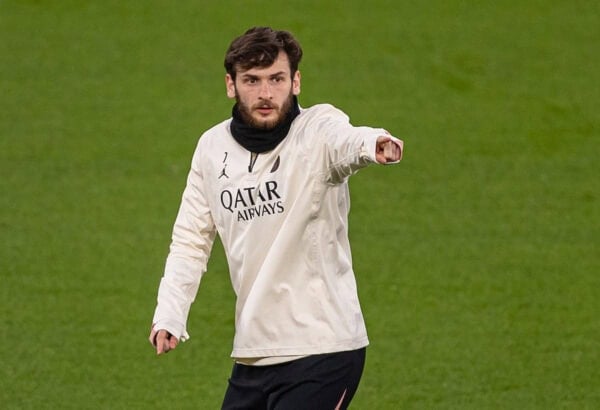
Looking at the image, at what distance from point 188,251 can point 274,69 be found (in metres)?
0.73

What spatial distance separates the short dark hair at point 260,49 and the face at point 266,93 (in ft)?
0.07

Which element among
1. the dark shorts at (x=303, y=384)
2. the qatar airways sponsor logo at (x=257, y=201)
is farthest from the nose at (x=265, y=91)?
the dark shorts at (x=303, y=384)

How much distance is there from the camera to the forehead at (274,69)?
4453mm

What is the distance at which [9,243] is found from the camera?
29.6ft

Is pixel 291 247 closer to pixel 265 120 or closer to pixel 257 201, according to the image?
pixel 257 201

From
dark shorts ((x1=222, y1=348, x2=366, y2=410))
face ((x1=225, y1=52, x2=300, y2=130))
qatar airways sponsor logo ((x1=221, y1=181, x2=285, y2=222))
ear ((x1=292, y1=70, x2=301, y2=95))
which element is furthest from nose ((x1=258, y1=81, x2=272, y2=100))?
dark shorts ((x1=222, y1=348, x2=366, y2=410))

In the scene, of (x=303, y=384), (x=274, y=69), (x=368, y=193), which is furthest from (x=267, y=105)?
(x=368, y=193)

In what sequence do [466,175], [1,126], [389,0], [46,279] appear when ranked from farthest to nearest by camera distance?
[389,0], [1,126], [466,175], [46,279]

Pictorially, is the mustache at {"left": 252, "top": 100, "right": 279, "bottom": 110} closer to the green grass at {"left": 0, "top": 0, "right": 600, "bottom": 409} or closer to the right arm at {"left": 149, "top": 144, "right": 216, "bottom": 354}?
the right arm at {"left": 149, "top": 144, "right": 216, "bottom": 354}

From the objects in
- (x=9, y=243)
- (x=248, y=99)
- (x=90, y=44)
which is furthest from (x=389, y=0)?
(x=248, y=99)

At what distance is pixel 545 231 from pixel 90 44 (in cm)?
492

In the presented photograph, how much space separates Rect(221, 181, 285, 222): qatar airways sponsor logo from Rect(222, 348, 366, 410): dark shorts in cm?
52

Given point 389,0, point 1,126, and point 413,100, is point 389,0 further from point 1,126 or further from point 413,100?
point 1,126

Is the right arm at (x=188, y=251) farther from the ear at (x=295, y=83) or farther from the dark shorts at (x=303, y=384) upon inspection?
the ear at (x=295, y=83)
